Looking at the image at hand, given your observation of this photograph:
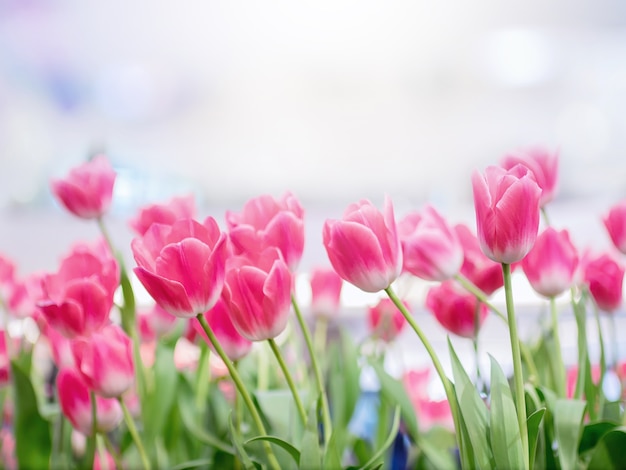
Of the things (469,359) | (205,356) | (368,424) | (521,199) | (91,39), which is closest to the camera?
(521,199)

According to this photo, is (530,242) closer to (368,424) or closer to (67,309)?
(67,309)

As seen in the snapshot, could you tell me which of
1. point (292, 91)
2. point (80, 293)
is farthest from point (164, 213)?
point (292, 91)

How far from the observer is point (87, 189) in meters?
0.42

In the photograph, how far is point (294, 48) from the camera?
2.08m

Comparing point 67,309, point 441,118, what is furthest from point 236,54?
point 67,309

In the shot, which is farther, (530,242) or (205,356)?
(205,356)

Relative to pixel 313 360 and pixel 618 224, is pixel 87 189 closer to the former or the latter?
pixel 313 360

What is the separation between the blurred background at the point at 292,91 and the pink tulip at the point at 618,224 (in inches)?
62.3

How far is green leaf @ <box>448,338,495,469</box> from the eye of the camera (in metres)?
0.28

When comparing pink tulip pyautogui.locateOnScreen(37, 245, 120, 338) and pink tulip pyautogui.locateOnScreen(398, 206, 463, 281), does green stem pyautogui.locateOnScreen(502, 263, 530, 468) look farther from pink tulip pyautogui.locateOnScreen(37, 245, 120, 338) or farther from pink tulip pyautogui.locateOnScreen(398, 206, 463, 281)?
pink tulip pyautogui.locateOnScreen(37, 245, 120, 338)

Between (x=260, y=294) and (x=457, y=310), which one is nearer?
(x=260, y=294)

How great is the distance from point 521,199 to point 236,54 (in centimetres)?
192

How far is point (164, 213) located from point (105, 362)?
7 cm

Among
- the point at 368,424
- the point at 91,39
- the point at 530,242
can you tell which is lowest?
the point at 368,424
